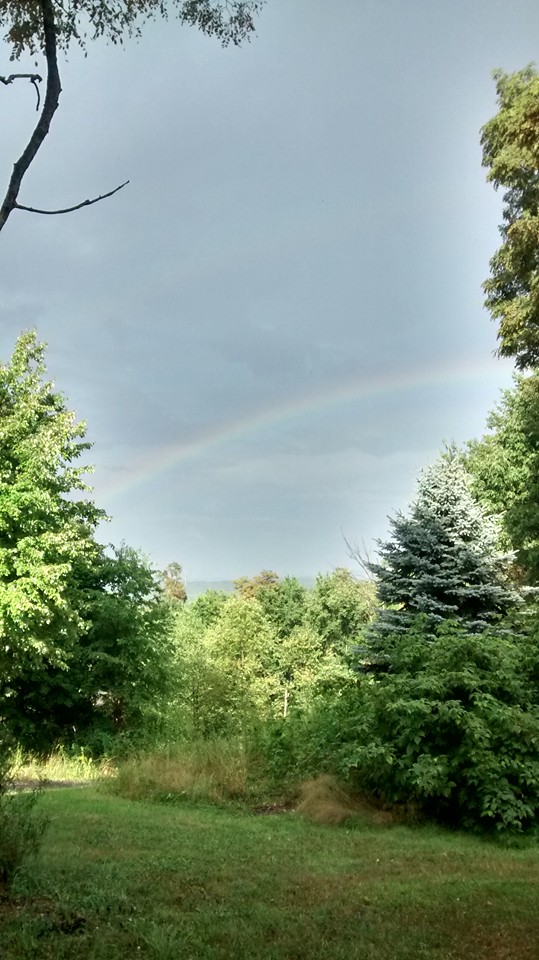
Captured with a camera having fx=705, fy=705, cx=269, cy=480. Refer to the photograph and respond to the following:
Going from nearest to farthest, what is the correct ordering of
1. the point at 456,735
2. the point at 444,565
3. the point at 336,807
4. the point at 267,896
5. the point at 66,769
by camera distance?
1. the point at 267,896
2. the point at 456,735
3. the point at 336,807
4. the point at 66,769
5. the point at 444,565

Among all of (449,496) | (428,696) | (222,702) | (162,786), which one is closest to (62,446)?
(222,702)

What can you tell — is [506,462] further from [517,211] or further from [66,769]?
[66,769]

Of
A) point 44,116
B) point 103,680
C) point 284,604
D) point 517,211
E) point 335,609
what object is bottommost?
point 103,680

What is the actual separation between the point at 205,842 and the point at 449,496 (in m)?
10.3

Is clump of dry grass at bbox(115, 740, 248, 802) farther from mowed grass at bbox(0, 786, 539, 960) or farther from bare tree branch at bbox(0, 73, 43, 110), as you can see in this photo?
bare tree branch at bbox(0, 73, 43, 110)

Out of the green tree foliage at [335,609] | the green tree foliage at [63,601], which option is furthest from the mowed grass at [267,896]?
the green tree foliage at [335,609]

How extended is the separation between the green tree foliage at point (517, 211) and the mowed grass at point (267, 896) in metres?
10.2

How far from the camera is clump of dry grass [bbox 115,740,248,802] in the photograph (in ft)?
32.2

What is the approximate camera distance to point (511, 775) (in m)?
7.93

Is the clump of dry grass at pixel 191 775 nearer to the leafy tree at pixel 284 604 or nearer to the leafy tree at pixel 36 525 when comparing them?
the leafy tree at pixel 36 525

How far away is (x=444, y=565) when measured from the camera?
14.8m

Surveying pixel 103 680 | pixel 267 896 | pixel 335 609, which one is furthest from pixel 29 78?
pixel 335 609

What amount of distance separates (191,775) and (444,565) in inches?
277

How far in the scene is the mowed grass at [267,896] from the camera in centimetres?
385
